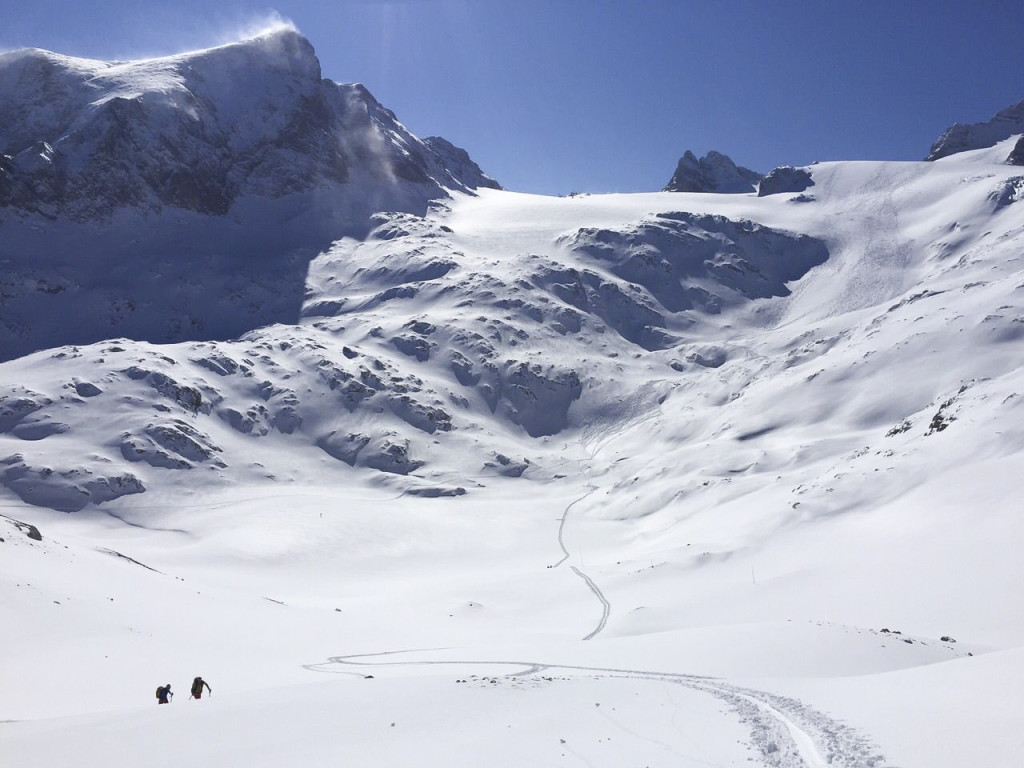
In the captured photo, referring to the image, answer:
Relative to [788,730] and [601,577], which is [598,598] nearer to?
[601,577]

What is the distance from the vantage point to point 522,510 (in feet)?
357

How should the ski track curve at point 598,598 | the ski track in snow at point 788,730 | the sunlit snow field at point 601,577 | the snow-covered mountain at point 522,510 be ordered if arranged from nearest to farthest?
the ski track in snow at point 788,730
the sunlit snow field at point 601,577
the snow-covered mountain at point 522,510
the ski track curve at point 598,598

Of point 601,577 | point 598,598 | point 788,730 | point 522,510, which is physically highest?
point 522,510

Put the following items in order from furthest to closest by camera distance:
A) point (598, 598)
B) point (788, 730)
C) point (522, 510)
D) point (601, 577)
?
point (522, 510)
point (601, 577)
point (598, 598)
point (788, 730)

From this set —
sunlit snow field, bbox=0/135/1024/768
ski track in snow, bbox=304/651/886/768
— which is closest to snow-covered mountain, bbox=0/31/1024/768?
ski track in snow, bbox=304/651/886/768

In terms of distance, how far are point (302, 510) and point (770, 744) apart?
94377 millimetres

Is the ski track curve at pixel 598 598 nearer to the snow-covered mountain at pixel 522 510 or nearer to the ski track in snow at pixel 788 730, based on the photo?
the snow-covered mountain at pixel 522 510

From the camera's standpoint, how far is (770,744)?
51.2ft

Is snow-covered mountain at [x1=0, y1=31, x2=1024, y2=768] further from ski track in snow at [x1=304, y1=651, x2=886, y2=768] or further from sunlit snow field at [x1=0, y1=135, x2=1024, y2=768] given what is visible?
sunlit snow field at [x1=0, y1=135, x2=1024, y2=768]

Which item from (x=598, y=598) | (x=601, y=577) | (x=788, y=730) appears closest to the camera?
(x=788, y=730)

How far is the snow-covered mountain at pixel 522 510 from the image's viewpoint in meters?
17.6

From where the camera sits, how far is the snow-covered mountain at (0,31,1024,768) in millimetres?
17562

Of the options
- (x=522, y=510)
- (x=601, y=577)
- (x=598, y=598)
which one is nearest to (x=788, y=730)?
(x=598, y=598)

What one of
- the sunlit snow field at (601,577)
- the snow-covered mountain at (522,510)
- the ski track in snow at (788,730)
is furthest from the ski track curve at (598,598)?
the ski track in snow at (788,730)
